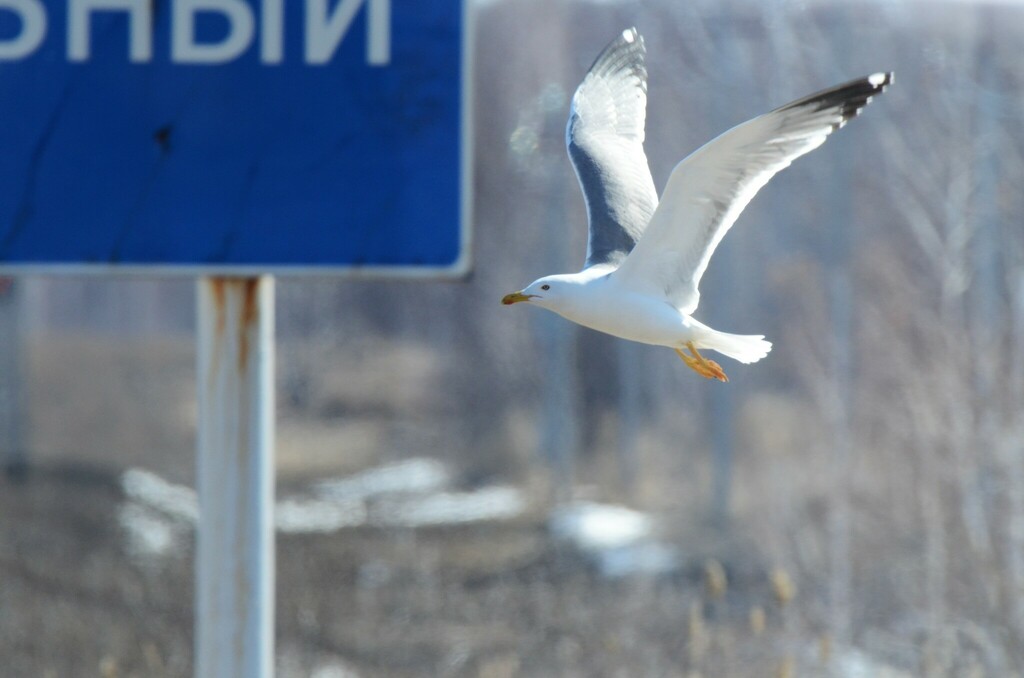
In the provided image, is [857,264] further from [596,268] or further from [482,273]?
[596,268]

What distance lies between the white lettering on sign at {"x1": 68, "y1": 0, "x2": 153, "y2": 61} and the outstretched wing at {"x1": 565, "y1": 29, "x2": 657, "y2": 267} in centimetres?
49

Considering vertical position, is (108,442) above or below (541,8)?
below

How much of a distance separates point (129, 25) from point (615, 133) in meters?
0.61

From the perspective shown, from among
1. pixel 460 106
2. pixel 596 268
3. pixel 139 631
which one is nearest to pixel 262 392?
pixel 460 106

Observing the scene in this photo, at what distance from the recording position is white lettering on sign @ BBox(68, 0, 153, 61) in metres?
1.55

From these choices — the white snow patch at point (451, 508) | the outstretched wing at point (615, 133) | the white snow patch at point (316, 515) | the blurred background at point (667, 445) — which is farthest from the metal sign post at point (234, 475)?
the white snow patch at point (451, 508)

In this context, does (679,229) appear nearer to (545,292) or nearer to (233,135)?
(545,292)

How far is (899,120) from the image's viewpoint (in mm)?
5480

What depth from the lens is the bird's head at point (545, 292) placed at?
0.96 m

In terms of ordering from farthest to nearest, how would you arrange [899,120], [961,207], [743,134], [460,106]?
1. [899,120]
2. [961,207]
3. [460,106]
4. [743,134]

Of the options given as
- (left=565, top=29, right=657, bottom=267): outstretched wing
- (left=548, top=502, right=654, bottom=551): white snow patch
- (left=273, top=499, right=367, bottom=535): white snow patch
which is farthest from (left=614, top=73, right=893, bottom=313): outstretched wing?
(left=273, top=499, right=367, bottom=535): white snow patch

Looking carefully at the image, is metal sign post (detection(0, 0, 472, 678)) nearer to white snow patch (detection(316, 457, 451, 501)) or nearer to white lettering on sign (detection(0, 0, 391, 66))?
white lettering on sign (detection(0, 0, 391, 66))

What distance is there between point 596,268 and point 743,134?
0.56 ft

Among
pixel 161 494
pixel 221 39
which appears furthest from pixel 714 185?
pixel 161 494
